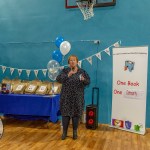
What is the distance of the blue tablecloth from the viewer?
4.34 meters

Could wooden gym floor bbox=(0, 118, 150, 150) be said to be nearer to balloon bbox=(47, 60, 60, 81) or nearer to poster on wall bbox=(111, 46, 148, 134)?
poster on wall bbox=(111, 46, 148, 134)

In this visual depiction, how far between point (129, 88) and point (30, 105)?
1.83 m

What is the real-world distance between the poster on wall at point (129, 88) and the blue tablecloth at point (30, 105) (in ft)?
3.76

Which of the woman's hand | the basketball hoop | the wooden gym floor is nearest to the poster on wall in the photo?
the wooden gym floor

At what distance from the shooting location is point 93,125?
445cm

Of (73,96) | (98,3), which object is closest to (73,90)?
(73,96)

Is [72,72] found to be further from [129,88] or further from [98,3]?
[98,3]

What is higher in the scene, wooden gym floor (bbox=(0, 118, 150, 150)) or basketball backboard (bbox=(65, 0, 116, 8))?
basketball backboard (bbox=(65, 0, 116, 8))

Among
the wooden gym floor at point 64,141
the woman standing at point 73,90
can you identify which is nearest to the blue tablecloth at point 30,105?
the wooden gym floor at point 64,141

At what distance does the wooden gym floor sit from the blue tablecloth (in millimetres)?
300

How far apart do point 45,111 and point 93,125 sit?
92 centimetres

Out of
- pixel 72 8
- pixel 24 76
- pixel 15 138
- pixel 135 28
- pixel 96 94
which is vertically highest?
pixel 72 8

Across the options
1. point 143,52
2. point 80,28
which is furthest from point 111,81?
point 80,28

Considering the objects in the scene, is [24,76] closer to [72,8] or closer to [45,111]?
[45,111]
